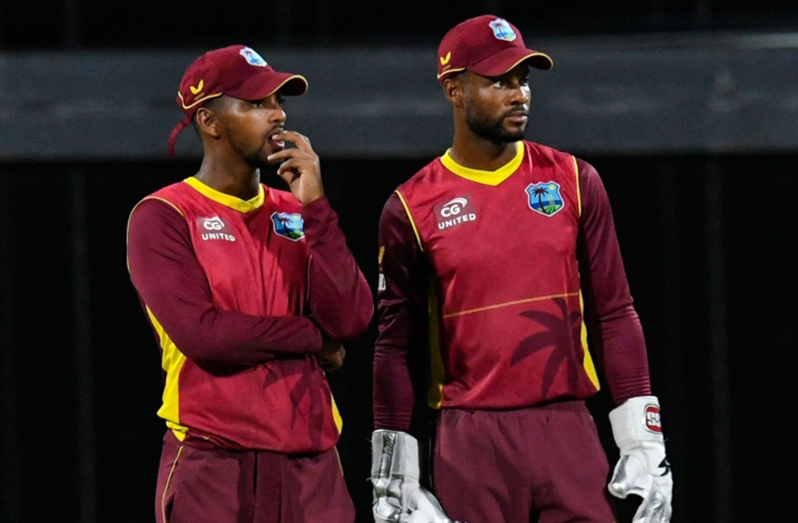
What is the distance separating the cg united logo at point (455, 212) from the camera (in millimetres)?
2342

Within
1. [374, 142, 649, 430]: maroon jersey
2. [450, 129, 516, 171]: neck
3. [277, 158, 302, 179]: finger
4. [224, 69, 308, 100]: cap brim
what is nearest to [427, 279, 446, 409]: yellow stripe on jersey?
[374, 142, 649, 430]: maroon jersey

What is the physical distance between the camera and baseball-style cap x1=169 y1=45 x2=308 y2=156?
2283mm

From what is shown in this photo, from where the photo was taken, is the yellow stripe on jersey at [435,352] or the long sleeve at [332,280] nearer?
the long sleeve at [332,280]

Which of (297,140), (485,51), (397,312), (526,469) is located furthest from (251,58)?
(526,469)

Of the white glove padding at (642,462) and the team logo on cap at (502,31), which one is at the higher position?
the team logo on cap at (502,31)

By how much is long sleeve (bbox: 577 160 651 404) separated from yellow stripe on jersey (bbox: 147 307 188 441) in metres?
0.76

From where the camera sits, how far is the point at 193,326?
2123 millimetres

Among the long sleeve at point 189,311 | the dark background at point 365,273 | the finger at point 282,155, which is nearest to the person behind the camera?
the long sleeve at point 189,311

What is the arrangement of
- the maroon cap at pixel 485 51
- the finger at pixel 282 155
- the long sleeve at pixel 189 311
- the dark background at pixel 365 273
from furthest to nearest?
the dark background at pixel 365 273
the maroon cap at pixel 485 51
the finger at pixel 282 155
the long sleeve at pixel 189 311

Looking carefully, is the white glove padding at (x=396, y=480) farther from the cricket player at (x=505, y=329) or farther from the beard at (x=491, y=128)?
the beard at (x=491, y=128)

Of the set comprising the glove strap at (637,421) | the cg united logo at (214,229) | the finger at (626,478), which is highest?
the cg united logo at (214,229)

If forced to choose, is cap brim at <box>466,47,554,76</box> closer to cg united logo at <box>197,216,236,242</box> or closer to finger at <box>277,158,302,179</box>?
finger at <box>277,158,302,179</box>

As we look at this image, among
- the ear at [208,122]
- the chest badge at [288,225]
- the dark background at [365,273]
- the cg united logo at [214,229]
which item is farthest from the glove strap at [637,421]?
the dark background at [365,273]

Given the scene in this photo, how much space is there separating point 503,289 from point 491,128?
30 centimetres
